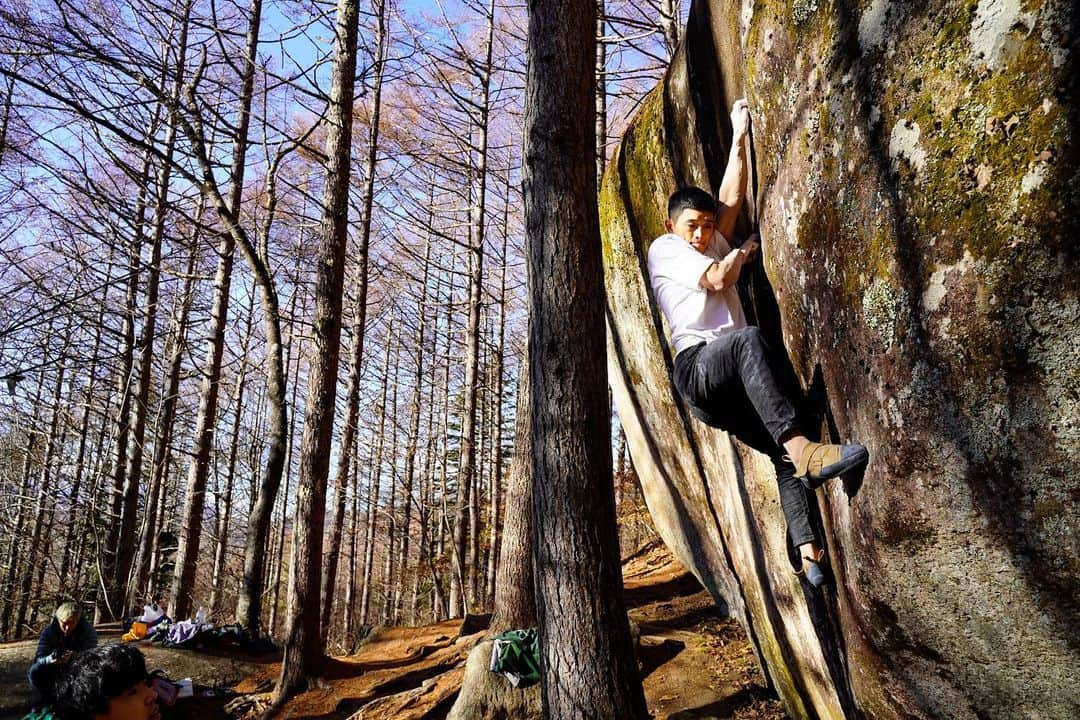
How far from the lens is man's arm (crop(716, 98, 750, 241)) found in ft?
11.4

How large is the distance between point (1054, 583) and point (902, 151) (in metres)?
1.51

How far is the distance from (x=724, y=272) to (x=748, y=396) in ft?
2.00

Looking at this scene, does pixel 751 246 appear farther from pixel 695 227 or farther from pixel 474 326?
pixel 474 326

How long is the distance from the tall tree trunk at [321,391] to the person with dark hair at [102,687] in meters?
5.25

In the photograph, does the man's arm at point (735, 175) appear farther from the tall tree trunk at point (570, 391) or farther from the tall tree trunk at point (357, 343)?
the tall tree trunk at point (357, 343)

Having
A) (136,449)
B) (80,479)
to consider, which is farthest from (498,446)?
(80,479)

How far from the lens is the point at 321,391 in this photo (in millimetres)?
7746

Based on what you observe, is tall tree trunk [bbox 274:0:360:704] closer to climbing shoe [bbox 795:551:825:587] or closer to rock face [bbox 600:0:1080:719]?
rock face [bbox 600:0:1080:719]

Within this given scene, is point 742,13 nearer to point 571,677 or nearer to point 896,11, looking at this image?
point 896,11

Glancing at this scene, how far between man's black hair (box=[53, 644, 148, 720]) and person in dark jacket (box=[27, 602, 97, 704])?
4.78m

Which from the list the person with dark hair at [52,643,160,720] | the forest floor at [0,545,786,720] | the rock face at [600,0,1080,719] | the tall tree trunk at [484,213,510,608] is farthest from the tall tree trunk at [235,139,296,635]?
the tall tree trunk at [484,213,510,608]

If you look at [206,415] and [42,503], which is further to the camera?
[42,503]

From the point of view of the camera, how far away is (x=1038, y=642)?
7.00ft

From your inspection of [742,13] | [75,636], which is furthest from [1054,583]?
[75,636]
